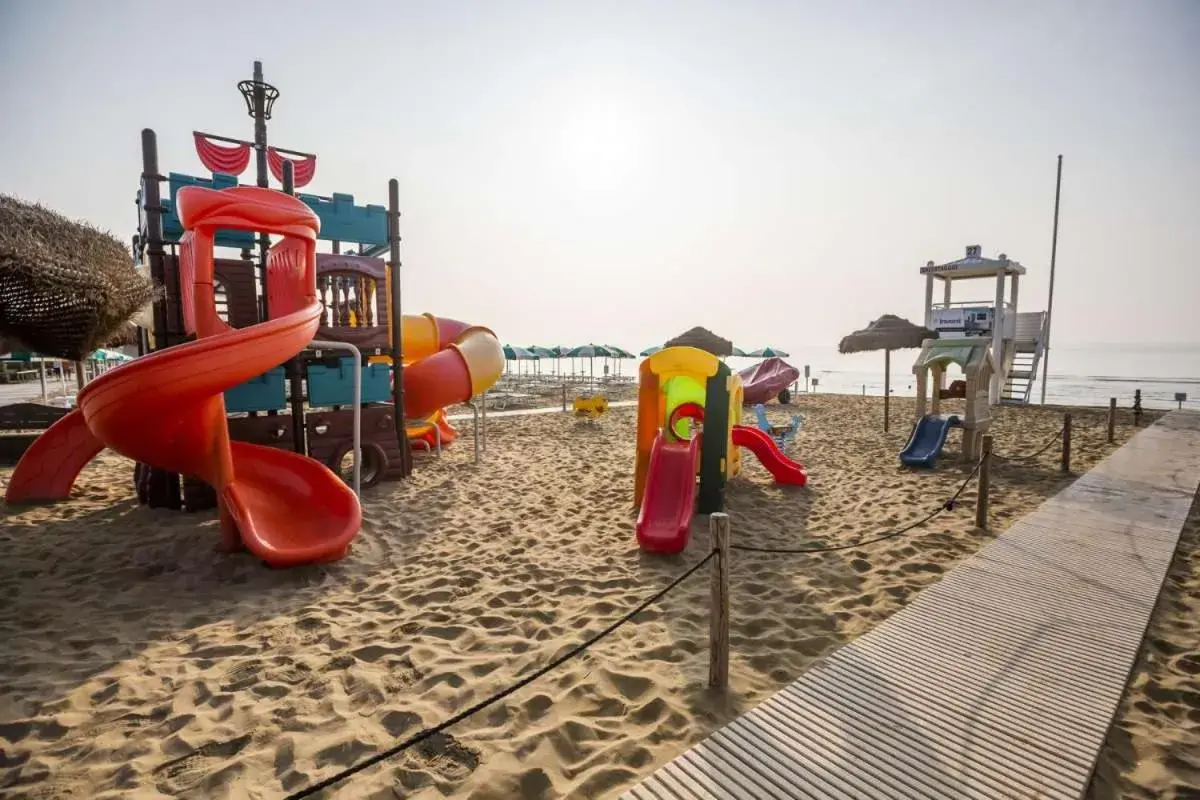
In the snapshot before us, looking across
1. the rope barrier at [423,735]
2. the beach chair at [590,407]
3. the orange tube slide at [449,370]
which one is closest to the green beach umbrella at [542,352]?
the beach chair at [590,407]

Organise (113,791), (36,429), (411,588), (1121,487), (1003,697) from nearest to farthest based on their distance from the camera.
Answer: (113,791)
(1003,697)
(411,588)
(1121,487)
(36,429)

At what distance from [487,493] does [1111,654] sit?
7388 millimetres

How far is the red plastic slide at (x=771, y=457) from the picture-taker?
9198mm

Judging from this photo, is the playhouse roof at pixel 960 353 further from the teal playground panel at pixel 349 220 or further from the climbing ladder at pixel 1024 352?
the climbing ladder at pixel 1024 352

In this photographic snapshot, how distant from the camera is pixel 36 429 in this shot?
13406 mm

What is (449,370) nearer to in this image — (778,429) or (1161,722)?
(778,429)

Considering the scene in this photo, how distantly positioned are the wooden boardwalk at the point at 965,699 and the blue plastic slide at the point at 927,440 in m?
4.76

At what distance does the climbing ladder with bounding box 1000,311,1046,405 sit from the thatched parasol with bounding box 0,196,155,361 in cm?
2694

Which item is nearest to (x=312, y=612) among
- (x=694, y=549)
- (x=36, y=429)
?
(x=694, y=549)

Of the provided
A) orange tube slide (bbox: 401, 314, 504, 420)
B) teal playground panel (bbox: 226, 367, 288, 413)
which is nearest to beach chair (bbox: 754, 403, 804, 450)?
orange tube slide (bbox: 401, 314, 504, 420)

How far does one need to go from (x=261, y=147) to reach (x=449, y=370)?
4645 mm

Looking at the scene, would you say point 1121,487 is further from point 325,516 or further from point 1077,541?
point 325,516

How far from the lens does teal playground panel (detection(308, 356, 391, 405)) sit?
28.7 ft

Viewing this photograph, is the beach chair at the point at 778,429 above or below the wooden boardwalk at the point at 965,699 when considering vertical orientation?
above
